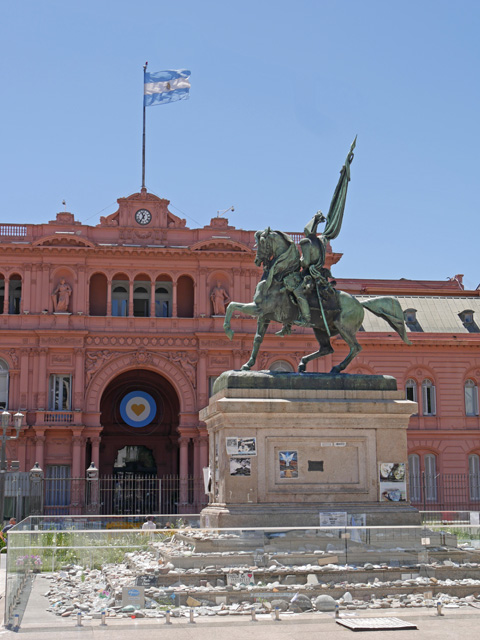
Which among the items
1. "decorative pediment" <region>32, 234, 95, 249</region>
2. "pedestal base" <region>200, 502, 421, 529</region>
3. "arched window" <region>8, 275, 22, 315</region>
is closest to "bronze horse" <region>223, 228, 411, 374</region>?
"pedestal base" <region>200, 502, 421, 529</region>

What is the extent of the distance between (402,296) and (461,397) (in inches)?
340

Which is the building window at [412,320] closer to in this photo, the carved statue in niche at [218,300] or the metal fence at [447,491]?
the metal fence at [447,491]

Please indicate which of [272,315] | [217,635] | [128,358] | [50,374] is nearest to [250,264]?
[128,358]

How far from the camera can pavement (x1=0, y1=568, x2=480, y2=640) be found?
1142cm

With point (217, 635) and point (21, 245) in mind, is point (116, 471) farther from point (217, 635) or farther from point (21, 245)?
point (217, 635)

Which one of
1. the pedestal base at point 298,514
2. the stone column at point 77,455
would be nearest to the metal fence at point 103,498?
the stone column at point 77,455

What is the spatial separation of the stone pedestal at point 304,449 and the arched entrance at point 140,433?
36.1m

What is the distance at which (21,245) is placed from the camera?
1946 inches

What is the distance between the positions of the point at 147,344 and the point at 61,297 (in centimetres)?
547

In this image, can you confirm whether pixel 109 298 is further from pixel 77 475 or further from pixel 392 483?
pixel 392 483

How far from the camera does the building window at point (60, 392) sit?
1916 inches

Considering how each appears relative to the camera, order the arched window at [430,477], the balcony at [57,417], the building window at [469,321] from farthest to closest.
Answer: the building window at [469,321] < the arched window at [430,477] < the balcony at [57,417]

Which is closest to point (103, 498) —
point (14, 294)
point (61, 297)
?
point (61, 297)

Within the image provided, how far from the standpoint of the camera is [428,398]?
5238 cm
